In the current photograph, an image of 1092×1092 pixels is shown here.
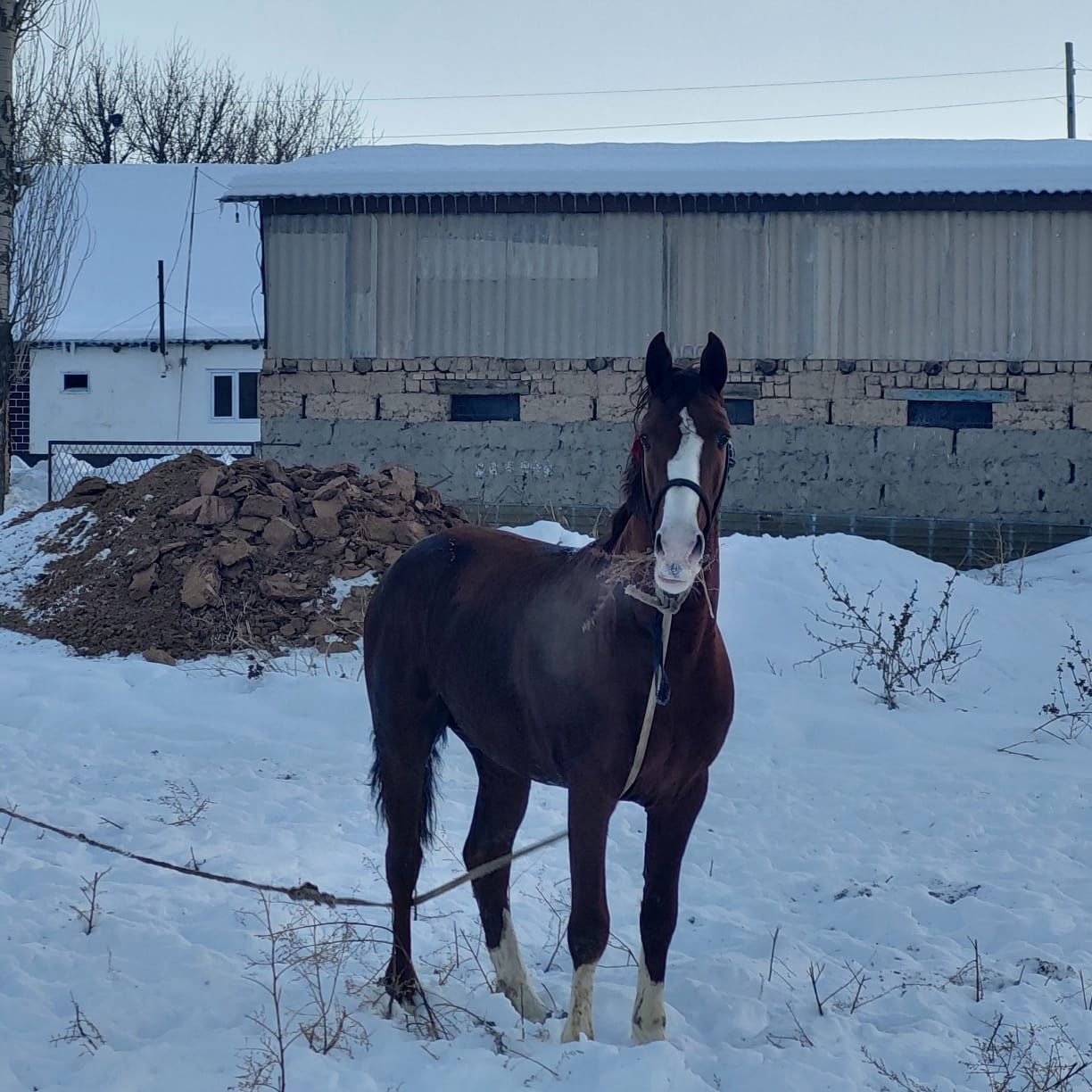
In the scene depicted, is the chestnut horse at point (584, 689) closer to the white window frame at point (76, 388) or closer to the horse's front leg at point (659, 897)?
the horse's front leg at point (659, 897)

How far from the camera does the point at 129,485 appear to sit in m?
12.1

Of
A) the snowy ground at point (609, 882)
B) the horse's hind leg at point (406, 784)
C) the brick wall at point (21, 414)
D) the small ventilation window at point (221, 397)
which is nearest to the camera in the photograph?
the snowy ground at point (609, 882)

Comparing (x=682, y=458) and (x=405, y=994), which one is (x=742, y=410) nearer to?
(x=405, y=994)

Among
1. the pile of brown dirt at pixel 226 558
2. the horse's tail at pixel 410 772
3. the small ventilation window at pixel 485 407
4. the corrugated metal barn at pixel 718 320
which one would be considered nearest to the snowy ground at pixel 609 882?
the horse's tail at pixel 410 772

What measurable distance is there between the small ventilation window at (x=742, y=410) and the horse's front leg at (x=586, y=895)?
39.8 ft

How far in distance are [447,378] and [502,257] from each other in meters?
1.61

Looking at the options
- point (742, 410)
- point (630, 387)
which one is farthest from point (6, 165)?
point (742, 410)

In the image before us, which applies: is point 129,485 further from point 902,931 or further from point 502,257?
point 902,931

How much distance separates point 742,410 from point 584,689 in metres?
12.2

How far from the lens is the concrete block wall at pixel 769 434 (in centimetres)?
1507

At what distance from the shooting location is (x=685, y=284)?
15.4 meters

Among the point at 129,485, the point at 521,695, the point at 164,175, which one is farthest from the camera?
the point at 164,175

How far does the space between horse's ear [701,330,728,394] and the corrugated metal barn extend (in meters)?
11.7

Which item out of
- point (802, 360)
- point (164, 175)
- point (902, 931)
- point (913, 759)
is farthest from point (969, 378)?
point (164, 175)
